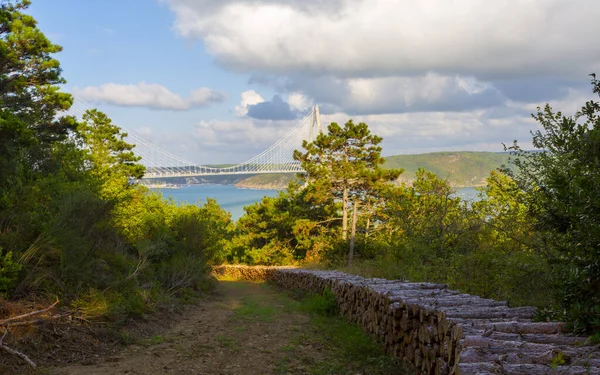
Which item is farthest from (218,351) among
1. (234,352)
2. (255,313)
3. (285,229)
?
(285,229)

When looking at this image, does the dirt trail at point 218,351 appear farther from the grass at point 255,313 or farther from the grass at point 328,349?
the grass at point 255,313

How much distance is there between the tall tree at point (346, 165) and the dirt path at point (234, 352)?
19.5 m

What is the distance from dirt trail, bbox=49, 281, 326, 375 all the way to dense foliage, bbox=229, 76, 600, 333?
3248 millimetres

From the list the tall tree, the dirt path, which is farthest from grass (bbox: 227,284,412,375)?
the tall tree

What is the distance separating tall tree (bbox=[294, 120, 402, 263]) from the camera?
95.9 feet

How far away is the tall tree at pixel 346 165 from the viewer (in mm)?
29234

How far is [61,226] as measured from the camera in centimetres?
827

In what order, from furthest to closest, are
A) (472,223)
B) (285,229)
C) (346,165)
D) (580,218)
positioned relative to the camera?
(285,229), (346,165), (472,223), (580,218)

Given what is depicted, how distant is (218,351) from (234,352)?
0.77ft

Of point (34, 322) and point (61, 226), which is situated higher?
point (61, 226)

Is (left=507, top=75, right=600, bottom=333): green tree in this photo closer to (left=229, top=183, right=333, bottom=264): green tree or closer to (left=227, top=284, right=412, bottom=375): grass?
(left=227, top=284, right=412, bottom=375): grass

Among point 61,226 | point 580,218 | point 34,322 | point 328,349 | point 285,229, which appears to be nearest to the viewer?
point 580,218

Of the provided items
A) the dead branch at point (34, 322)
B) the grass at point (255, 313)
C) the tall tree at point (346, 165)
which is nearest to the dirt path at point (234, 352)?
the grass at point (255, 313)

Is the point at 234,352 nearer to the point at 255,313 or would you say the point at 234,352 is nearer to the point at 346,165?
the point at 255,313
